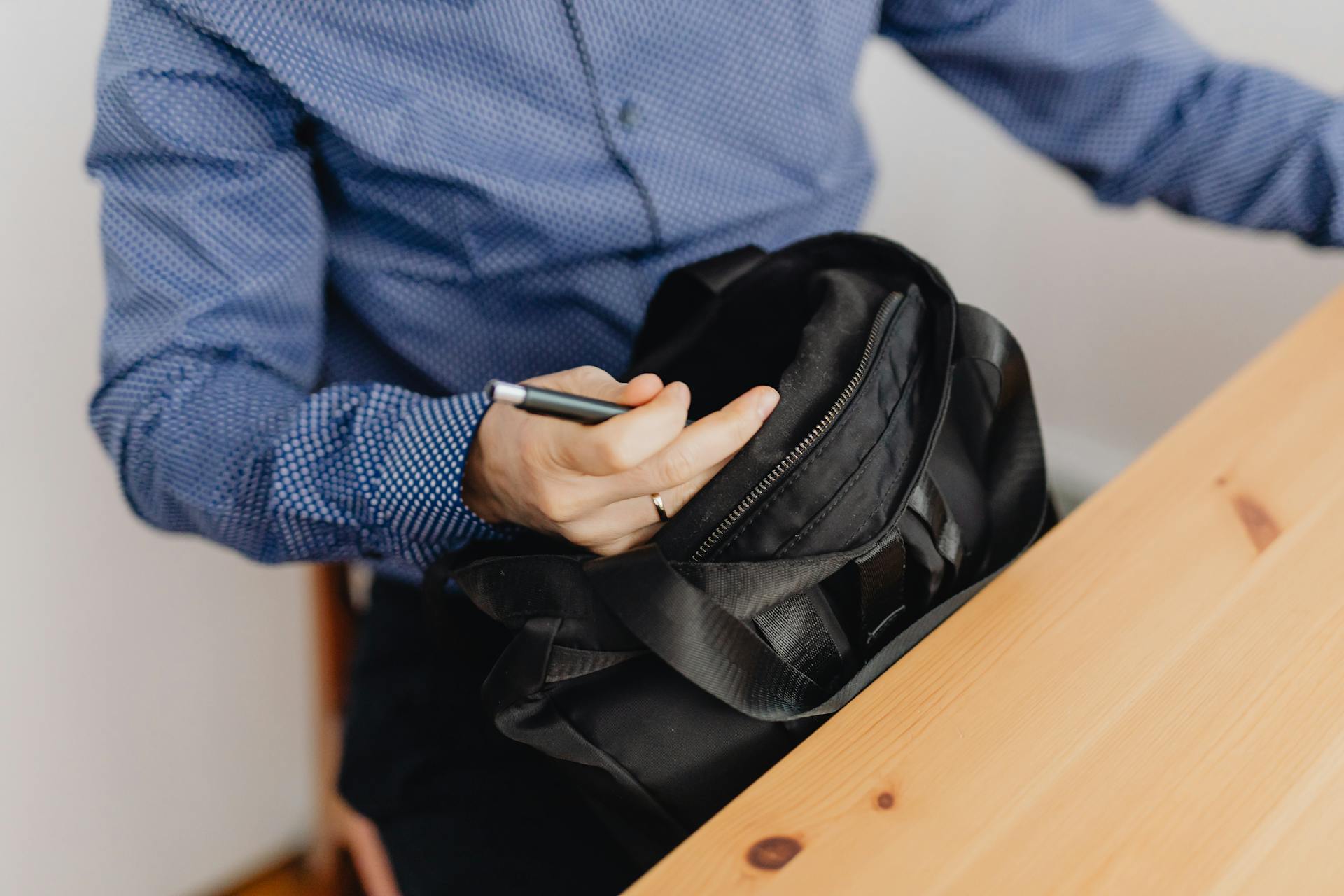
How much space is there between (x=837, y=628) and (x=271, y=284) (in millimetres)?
448

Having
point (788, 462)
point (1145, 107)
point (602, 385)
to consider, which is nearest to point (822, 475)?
point (788, 462)

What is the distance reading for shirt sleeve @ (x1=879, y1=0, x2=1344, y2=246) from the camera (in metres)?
0.77

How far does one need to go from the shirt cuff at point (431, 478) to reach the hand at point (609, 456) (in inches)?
0.5

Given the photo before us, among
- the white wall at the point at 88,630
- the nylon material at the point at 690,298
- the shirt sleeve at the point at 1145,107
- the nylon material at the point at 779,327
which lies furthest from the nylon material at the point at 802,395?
the white wall at the point at 88,630

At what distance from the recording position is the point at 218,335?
2.08ft

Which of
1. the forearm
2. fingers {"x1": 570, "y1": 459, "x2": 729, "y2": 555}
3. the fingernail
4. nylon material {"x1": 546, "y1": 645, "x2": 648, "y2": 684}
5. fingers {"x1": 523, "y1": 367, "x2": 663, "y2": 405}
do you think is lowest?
the forearm

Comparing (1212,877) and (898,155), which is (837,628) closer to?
(1212,877)

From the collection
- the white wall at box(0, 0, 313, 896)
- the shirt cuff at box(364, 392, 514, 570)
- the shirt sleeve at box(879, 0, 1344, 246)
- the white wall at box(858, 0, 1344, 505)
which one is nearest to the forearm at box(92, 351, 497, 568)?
the shirt cuff at box(364, 392, 514, 570)

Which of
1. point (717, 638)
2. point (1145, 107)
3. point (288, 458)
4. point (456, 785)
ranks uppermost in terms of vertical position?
point (1145, 107)

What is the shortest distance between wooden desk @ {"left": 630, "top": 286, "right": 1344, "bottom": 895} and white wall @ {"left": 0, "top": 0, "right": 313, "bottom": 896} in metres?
0.82

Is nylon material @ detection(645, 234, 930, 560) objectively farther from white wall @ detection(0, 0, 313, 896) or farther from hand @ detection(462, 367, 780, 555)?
white wall @ detection(0, 0, 313, 896)

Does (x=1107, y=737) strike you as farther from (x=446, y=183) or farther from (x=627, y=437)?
(x=446, y=183)

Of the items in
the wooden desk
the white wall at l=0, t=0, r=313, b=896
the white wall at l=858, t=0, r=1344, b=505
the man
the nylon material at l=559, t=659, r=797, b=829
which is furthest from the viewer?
the white wall at l=858, t=0, r=1344, b=505

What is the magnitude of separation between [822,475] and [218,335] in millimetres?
423
